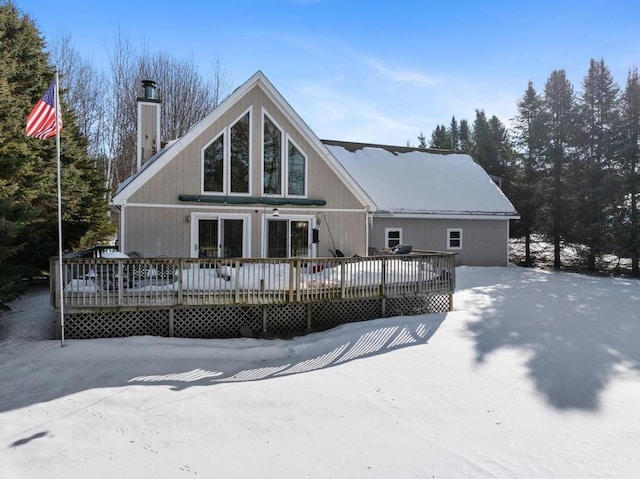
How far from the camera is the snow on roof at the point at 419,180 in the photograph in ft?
60.0

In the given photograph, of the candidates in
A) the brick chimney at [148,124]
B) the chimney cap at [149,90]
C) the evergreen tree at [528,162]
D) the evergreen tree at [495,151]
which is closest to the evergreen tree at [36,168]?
the brick chimney at [148,124]

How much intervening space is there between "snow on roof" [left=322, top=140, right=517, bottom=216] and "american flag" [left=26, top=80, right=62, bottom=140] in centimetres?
1253

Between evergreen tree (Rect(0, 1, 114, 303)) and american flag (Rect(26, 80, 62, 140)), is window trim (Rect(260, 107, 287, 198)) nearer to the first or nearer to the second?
american flag (Rect(26, 80, 62, 140))

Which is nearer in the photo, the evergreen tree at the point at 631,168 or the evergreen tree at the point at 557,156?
the evergreen tree at the point at 631,168

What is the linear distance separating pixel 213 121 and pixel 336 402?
27.9 ft

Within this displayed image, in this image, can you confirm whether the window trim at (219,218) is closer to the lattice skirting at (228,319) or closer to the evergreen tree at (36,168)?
the lattice skirting at (228,319)

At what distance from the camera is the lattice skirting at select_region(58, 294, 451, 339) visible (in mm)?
8023

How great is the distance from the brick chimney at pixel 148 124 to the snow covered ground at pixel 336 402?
19.4 ft

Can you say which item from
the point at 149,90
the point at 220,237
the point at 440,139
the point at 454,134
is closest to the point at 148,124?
the point at 149,90

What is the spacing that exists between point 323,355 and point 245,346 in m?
1.52

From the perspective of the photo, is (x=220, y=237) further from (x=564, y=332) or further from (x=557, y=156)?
(x=557, y=156)

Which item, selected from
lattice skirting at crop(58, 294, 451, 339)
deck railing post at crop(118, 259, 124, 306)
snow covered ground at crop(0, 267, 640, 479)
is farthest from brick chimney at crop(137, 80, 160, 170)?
lattice skirting at crop(58, 294, 451, 339)

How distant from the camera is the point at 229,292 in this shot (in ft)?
27.2

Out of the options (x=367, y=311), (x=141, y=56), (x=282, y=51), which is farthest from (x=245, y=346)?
(x=141, y=56)
